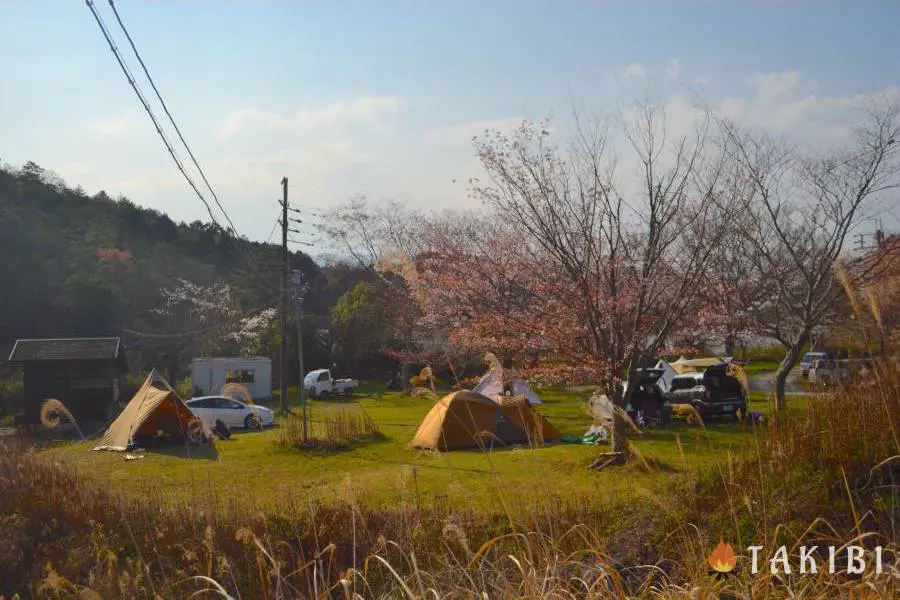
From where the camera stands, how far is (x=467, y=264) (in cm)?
2319

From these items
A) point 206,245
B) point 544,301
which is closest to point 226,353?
point 206,245

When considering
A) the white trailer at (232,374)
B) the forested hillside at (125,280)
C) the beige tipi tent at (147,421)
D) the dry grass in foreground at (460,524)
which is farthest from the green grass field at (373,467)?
the forested hillside at (125,280)

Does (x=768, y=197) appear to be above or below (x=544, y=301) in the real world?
above

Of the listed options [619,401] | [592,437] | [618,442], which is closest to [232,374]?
[592,437]

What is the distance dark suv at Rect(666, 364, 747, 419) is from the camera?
19953 mm

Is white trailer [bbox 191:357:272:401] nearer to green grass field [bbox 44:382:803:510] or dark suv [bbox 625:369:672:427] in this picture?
green grass field [bbox 44:382:803:510]

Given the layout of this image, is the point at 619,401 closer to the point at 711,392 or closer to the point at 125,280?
the point at 711,392

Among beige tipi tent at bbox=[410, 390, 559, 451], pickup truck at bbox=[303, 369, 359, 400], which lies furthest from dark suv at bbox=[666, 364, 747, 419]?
pickup truck at bbox=[303, 369, 359, 400]

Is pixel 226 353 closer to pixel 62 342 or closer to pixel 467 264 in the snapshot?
pixel 62 342

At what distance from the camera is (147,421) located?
19.5 meters

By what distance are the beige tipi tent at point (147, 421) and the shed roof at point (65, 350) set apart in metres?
4.28

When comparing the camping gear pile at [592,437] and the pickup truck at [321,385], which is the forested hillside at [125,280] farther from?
the camping gear pile at [592,437]

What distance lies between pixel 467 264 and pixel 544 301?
466 cm

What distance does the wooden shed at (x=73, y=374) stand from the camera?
77.1 ft
